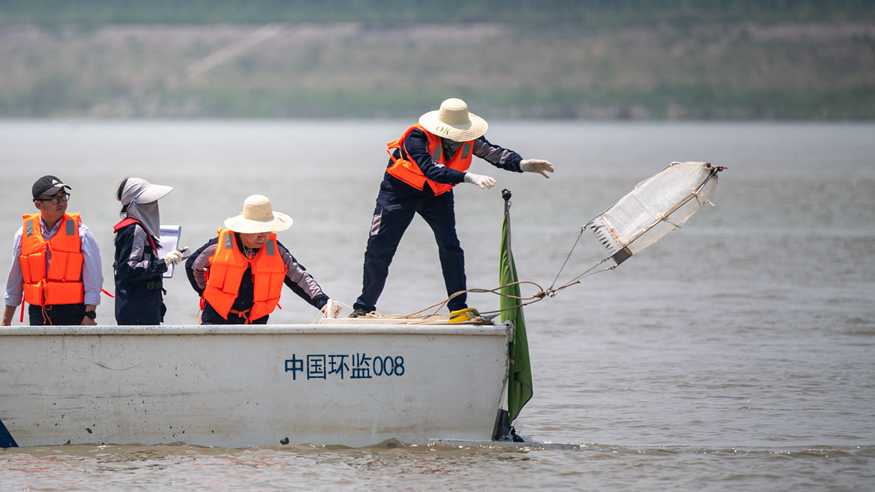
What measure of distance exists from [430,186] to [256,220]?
125 centimetres

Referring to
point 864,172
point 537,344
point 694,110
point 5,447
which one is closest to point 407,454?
point 5,447

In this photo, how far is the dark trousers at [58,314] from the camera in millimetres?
10039

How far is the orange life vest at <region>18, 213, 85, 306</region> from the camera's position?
390 inches

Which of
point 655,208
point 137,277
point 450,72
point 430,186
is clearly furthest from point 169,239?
point 450,72

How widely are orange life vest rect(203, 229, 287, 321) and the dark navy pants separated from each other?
817mm

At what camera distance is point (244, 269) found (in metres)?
9.95

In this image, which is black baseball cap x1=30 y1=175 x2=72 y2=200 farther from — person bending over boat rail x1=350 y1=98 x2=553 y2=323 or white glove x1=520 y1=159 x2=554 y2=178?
white glove x1=520 y1=159 x2=554 y2=178

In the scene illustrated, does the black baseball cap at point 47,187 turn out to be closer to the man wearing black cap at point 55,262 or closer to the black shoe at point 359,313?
the man wearing black cap at point 55,262

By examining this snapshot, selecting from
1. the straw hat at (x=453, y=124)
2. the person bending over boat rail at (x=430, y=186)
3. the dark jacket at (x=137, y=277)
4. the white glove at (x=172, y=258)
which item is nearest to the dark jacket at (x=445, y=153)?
the person bending over boat rail at (x=430, y=186)

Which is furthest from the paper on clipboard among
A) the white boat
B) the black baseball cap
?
the white boat

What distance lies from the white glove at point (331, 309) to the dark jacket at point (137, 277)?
1001mm

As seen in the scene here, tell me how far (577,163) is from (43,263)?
5118cm

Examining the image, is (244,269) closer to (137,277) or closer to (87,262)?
(137,277)

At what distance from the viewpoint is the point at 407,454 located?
989 centimetres
